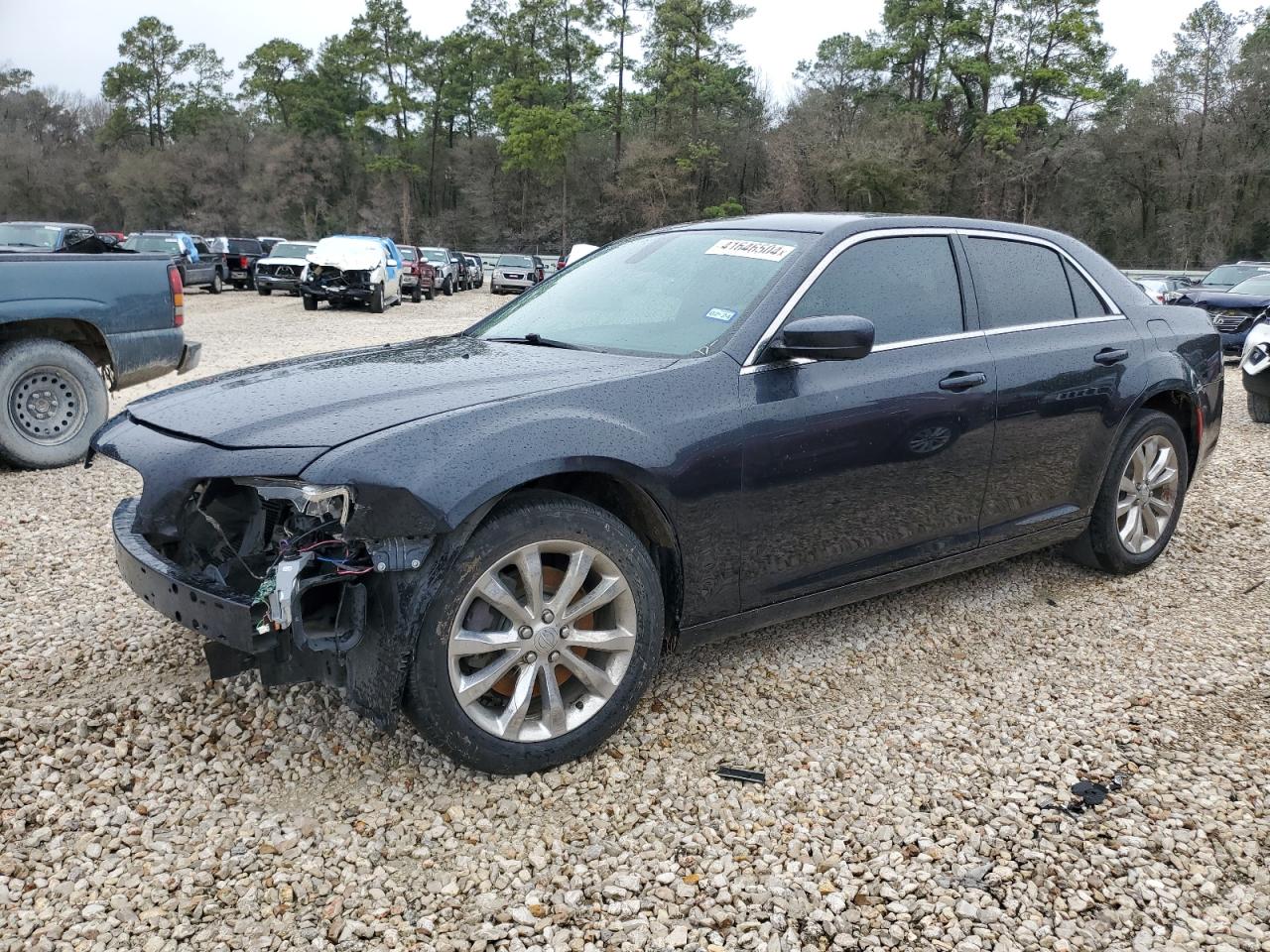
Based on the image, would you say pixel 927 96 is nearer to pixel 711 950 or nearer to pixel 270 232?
pixel 270 232

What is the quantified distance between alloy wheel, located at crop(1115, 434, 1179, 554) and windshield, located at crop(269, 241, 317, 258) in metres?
26.5

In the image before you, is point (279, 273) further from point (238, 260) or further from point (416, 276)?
point (238, 260)

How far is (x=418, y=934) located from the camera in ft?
7.31

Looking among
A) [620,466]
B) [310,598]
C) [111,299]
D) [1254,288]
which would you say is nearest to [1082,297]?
[620,466]

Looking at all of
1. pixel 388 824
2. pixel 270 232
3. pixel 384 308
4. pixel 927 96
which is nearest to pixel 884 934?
pixel 388 824

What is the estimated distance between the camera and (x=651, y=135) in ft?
188

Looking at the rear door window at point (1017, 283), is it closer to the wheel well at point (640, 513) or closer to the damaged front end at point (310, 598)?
the wheel well at point (640, 513)

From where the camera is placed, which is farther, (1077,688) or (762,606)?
(1077,688)

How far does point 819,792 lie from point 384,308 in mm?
20988

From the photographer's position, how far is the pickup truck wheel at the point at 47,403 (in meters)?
6.26

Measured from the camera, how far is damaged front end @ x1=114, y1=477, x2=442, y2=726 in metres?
2.47

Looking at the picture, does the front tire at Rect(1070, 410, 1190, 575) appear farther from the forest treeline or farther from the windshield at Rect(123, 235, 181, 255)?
the forest treeline

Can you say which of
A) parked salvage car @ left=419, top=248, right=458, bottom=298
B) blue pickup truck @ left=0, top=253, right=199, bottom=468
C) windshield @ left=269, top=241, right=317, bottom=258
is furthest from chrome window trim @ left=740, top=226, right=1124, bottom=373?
parked salvage car @ left=419, top=248, right=458, bottom=298

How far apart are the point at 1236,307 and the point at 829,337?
1460 cm
